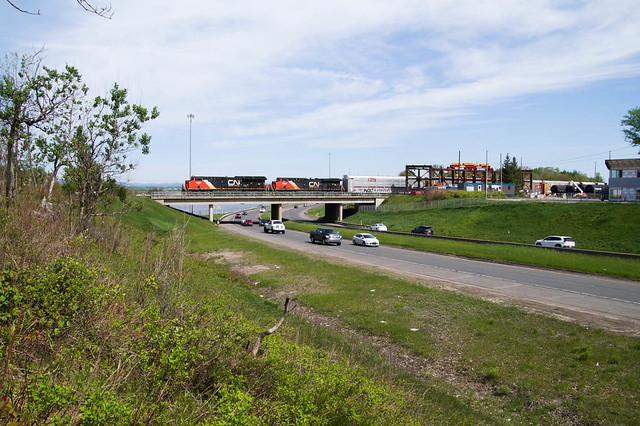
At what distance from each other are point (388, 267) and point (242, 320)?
68.4ft

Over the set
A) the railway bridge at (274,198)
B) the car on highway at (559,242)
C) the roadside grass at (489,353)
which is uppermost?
the railway bridge at (274,198)

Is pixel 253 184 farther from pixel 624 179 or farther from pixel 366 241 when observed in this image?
pixel 624 179

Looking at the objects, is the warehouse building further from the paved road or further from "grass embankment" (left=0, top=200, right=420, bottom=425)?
"grass embankment" (left=0, top=200, right=420, bottom=425)

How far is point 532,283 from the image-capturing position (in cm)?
2291

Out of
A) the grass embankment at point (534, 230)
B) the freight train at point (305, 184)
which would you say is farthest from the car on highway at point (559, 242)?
the freight train at point (305, 184)

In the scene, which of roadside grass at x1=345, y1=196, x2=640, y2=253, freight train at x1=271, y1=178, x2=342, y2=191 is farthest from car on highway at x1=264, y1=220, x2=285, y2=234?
freight train at x1=271, y1=178, x2=342, y2=191

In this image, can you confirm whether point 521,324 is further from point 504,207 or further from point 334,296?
point 504,207

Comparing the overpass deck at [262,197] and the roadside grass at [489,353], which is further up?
the overpass deck at [262,197]

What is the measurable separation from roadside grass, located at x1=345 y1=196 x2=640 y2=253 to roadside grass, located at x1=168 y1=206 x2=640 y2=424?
90.3ft

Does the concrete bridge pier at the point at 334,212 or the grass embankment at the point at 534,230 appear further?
the concrete bridge pier at the point at 334,212

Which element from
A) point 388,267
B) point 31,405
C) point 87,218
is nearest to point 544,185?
point 388,267

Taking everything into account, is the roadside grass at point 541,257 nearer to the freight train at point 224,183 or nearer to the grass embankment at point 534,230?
the grass embankment at point 534,230

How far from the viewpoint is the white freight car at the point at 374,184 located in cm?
9606

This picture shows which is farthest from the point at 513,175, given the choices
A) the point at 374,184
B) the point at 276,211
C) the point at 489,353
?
the point at 489,353
